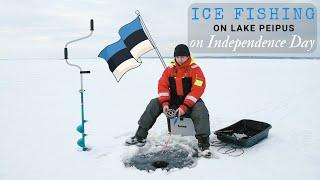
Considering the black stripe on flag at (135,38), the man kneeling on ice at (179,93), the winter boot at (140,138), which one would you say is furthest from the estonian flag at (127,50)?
the winter boot at (140,138)

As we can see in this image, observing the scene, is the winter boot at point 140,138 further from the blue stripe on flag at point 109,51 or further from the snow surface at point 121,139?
the blue stripe on flag at point 109,51

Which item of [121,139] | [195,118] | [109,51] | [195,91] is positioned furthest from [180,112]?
[109,51]

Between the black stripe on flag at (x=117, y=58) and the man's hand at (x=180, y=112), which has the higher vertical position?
the black stripe on flag at (x=117, y=58)

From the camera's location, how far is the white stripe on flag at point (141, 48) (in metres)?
4.99

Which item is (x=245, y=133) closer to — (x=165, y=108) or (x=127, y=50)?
(x=165, y=108)

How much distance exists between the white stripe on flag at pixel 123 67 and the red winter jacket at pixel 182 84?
23.3 inches

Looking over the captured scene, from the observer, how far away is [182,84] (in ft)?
14.8

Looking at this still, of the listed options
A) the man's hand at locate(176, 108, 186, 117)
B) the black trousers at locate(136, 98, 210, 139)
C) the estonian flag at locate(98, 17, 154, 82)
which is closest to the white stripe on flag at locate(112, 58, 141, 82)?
the estonian flag at locate(98, 17, 154, 82)

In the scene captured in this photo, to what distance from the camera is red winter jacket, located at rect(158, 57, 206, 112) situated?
4383 mm

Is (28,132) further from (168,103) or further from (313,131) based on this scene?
(313,131)

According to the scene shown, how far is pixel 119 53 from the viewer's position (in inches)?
190

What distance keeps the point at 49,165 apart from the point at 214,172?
1902mm

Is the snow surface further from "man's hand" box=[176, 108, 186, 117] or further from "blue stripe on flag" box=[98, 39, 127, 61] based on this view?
"blue stripe on flag" box=[98, 39, 127, 61]

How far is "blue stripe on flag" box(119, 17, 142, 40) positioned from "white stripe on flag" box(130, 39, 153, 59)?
213mm
